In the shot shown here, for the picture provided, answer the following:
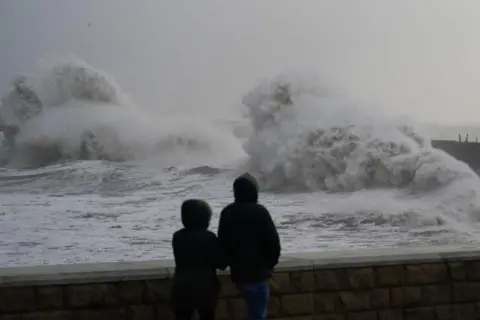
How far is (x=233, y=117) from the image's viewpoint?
17.7 ft

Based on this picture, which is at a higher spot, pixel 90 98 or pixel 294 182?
pixel 90 98

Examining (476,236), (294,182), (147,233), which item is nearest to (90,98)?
(147,233)

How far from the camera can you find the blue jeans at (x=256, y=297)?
9.10ft

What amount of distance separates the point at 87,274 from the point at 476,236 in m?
3.51

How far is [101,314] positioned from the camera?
312 cm

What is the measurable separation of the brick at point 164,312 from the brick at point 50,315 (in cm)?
38

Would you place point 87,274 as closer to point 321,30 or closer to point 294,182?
point 294,182

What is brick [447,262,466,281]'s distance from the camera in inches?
146

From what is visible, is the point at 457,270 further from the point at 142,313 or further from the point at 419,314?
the point at 142,313

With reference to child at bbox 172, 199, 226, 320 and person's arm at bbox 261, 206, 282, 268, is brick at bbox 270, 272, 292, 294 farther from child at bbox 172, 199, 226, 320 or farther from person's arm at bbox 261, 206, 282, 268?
child at bbox 172, 199, 226, 320

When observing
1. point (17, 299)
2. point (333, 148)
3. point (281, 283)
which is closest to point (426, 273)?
point (281, 283)

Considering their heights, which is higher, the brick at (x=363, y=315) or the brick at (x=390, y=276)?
the brick at (x=390, y=276)

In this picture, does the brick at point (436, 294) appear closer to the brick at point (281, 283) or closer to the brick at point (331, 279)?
the brick at point (331, 279)

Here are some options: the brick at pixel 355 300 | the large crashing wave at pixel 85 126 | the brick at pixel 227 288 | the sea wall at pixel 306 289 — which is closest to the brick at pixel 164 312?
the sea wall at pixel 306 289
